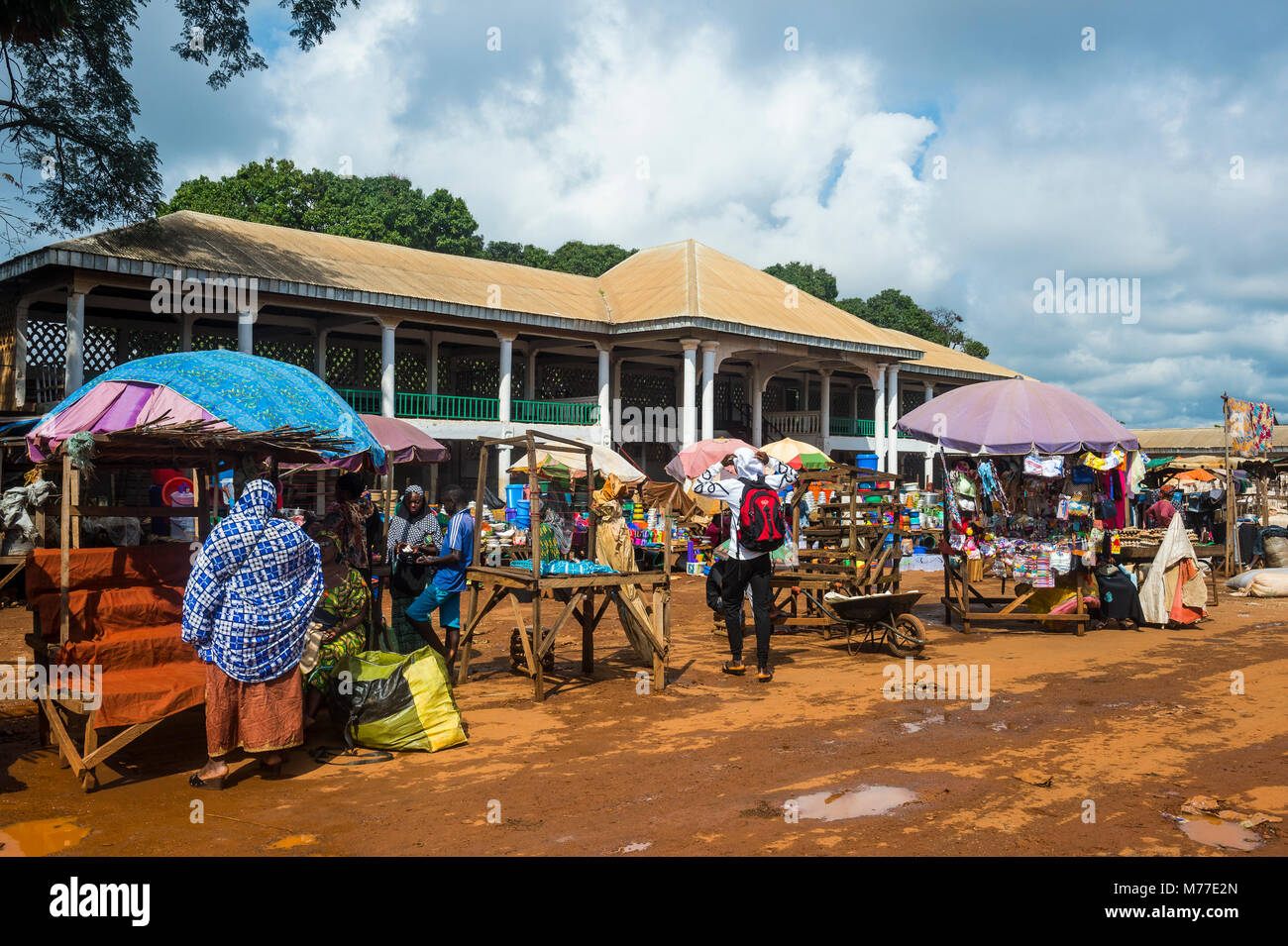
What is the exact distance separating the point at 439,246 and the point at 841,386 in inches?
643

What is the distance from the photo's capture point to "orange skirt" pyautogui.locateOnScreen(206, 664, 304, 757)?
17.3 feet

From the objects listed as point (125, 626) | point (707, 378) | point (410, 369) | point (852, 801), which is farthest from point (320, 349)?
point (852, 801)

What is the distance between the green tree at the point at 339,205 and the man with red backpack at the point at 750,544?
77.0 ft

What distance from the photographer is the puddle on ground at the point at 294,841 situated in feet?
14.4

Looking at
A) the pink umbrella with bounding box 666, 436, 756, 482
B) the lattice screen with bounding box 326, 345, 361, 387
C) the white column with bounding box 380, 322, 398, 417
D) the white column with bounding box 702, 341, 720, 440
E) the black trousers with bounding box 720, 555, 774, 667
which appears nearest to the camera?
the black trousers with bounding box 720, 555, 774, 667

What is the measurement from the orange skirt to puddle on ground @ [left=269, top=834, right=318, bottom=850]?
92 centimetres

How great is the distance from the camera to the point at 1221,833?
4434 millimetres

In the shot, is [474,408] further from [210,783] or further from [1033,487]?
[210,783]

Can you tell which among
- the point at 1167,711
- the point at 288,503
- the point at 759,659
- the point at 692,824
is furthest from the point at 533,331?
→ the point at 692,824

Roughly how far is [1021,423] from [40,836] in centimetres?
969

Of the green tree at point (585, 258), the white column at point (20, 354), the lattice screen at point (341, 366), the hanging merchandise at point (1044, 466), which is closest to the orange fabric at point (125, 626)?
the hanging merchandise at point (1044, 466)

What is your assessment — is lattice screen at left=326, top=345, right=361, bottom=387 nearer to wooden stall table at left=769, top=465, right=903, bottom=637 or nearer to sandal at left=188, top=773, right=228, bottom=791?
wooden stall table at left=769, top=465, right=903, bottom=637

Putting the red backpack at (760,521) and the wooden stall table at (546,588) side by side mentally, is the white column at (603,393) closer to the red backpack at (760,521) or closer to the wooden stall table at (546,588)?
the wooden stall table at (546,588)

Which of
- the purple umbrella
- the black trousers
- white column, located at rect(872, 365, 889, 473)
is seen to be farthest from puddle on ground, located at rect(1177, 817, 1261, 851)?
white column, located at rect(872, 365, 889, 473)
